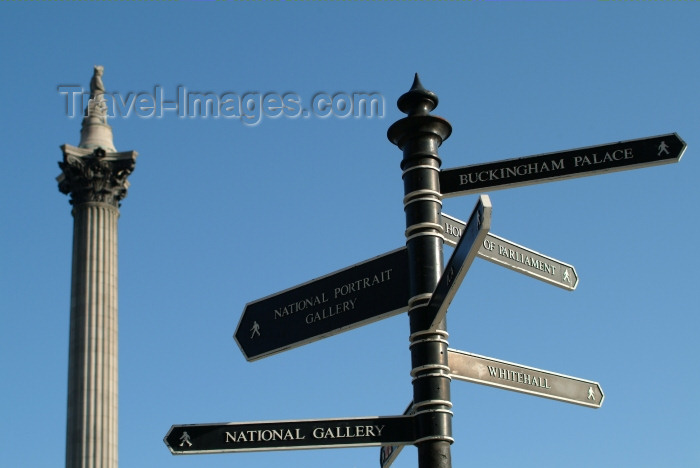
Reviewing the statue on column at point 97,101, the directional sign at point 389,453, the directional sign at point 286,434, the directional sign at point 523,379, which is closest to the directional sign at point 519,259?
the directional sign at point 523,379

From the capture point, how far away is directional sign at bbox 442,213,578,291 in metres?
6.74

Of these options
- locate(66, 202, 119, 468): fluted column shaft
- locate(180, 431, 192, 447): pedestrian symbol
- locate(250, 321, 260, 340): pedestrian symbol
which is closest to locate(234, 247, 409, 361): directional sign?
locate(250, 321, 260, 340): pedestrian symbol

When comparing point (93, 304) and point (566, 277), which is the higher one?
point (93, 304)

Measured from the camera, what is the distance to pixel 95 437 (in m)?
32.2

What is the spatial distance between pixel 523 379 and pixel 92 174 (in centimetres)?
3098

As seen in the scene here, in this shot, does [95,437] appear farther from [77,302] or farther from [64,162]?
[64,162]

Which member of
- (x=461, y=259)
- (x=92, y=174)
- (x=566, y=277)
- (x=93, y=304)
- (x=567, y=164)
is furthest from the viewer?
(x=92, y=174)

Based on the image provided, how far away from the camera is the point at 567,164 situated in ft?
20.7

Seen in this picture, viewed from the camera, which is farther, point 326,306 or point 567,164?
point 326,306

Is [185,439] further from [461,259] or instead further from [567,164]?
[567,164]

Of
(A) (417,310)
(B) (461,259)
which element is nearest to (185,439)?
(A) (417,310)

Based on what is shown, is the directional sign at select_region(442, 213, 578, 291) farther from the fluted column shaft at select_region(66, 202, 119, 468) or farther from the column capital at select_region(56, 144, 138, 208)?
the column capital at select_region(56, 144, 138, 208)

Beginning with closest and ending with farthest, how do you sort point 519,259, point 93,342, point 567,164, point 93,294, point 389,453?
1. point 567,164
2. point 389,453
3. point 519,259
4. point 93,342
5. point 93,294

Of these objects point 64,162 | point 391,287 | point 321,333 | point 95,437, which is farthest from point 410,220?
point 64,162
